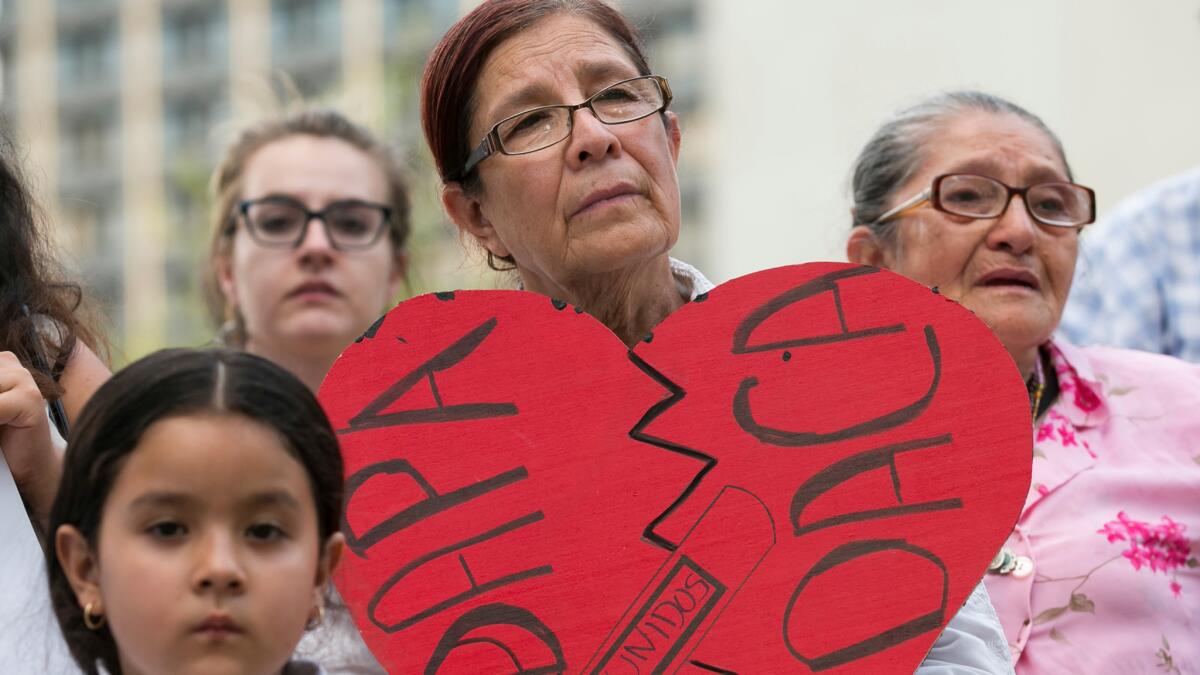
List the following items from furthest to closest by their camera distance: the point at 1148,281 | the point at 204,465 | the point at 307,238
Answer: the point at 1148,281 < the point at 307,238 < the point at 204,465

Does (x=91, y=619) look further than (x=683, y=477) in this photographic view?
No

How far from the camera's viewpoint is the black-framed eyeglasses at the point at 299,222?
11.8 ft

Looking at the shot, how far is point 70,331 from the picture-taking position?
2393 mm

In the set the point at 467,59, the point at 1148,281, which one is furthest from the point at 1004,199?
the point at 1148,281

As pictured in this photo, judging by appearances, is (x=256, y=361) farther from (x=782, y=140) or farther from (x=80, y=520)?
(x=782, y=140)

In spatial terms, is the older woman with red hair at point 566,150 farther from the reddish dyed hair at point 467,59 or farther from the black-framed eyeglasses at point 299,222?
the black-framed eyeglasses at point 299,222

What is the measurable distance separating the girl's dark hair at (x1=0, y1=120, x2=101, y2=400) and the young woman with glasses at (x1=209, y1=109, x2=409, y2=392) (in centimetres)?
99

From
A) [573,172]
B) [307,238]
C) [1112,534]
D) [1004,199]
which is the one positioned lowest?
[1112,534]

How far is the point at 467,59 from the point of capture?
7.98 ft

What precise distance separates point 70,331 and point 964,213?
4.49ft

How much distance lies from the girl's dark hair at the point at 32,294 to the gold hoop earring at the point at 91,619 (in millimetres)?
526

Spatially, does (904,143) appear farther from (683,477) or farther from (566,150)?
(683,477)

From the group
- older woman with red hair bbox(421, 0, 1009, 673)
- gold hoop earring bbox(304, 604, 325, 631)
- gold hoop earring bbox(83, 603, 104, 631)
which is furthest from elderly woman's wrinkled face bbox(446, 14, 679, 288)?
gold hoop earring bbox(83, 603, 104, 631)

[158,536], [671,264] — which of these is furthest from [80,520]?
[671,264]
